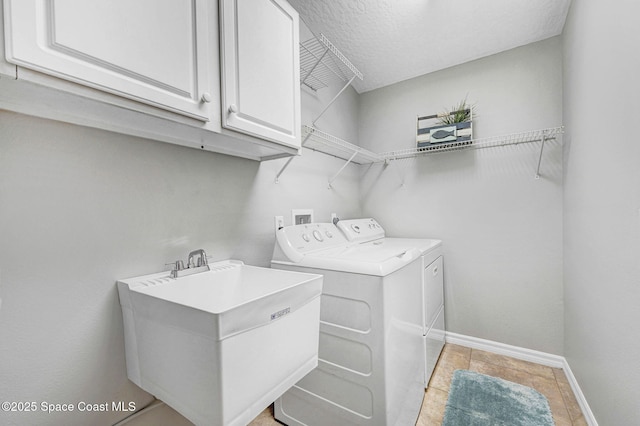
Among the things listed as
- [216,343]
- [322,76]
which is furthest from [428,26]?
[216,343]

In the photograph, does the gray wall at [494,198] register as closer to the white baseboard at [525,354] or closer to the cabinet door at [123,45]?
the white baseboard at [525,354]

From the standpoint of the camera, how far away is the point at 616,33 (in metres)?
1.07

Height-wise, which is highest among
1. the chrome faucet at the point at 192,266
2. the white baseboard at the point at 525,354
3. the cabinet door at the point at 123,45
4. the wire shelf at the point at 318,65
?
the wire shelf at the point at 318,65

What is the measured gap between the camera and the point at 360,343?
1.25m

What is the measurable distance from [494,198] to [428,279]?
97cm

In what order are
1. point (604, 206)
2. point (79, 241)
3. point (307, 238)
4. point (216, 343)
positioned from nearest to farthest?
1. point (216, 343)
2. point (79, 241)
3. point (604, 206)
4. point (307, 238)

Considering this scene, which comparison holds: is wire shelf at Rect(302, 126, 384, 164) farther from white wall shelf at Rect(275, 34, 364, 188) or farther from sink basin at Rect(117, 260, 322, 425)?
sink basin at Rect(117, 260, 322, 425)

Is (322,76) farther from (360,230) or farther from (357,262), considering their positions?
(357,262)

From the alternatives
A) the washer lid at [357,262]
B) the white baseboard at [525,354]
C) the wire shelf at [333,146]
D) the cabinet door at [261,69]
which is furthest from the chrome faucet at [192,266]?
the white baseboard at [525,354]

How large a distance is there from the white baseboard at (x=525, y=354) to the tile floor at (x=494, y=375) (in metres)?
0.03

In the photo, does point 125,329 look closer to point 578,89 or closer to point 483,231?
point 483,231

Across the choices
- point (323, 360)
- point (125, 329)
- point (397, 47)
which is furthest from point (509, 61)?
point (125, 329)

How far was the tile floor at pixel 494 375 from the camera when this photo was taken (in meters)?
1.55

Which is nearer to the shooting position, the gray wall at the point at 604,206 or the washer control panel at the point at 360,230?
the gray wall at the point at 604,206
